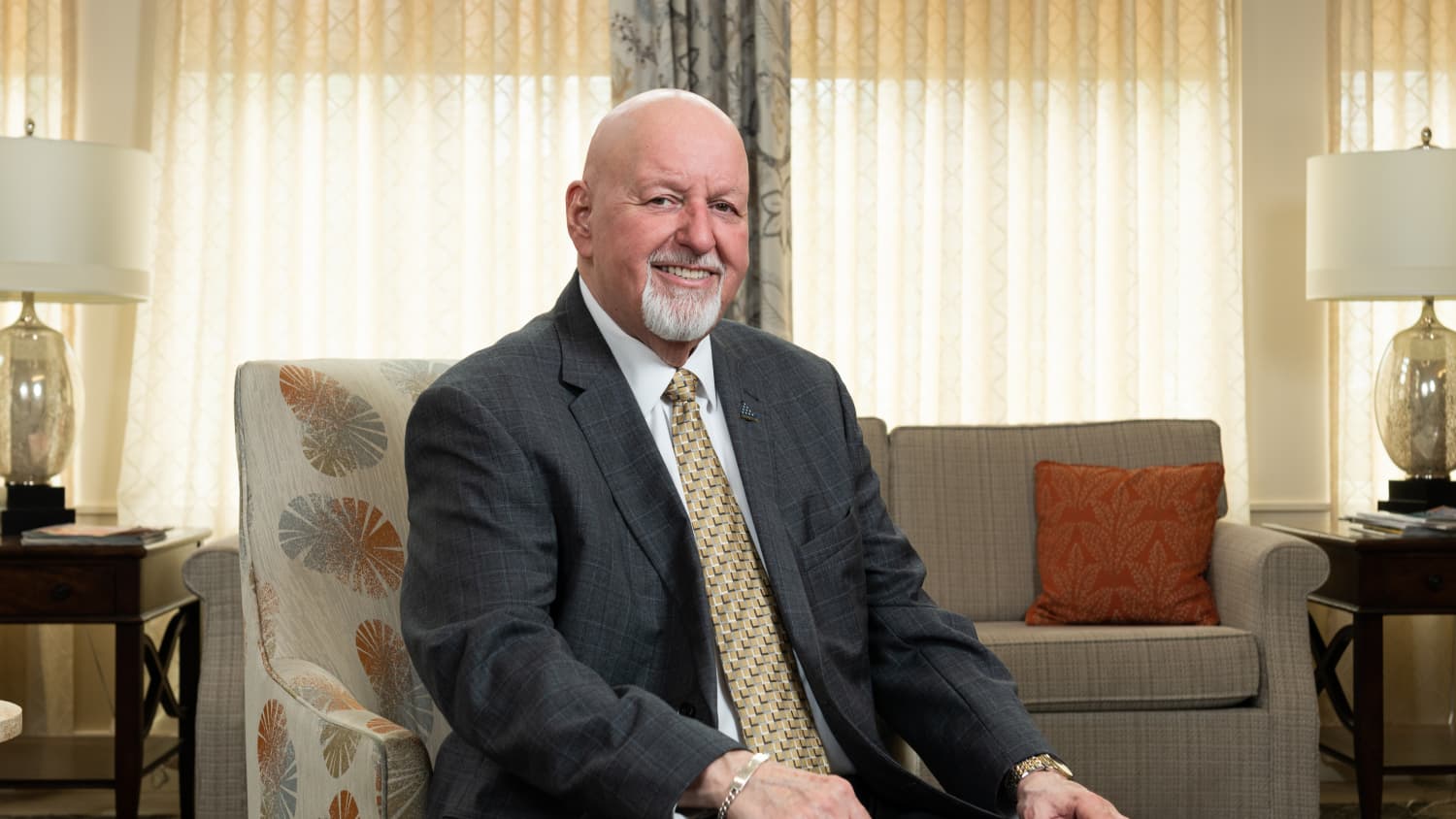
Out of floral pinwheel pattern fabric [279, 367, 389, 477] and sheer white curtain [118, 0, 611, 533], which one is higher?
sheer white curtain [118, 0, 611, 533]

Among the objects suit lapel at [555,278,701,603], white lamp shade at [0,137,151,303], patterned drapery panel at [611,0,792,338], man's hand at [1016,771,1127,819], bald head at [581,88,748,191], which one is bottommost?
man's hand at [1016,771,1127,819]

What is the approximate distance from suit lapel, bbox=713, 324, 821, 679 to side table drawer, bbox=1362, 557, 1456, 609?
6.68 ft

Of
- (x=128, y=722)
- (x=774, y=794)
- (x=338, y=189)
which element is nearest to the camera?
(x=774, y=794)

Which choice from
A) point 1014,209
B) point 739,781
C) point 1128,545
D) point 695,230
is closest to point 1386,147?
point 1014,209

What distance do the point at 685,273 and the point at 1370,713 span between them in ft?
7.41

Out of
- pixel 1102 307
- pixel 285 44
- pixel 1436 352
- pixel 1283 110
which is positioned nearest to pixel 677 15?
pixel 285 44

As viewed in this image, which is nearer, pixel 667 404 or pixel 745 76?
Answer: pixel 667 404

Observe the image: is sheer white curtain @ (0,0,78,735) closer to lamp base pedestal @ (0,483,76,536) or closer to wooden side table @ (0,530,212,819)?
lamp base pedestal @ (0,483,76,536)

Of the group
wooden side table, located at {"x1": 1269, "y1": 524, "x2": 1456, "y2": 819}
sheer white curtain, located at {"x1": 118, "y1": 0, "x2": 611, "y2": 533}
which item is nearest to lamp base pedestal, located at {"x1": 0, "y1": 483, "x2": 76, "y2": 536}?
sheer white curtain, located at {"x1": 118, "y1": 0, "x2": 611, "y2": 533}

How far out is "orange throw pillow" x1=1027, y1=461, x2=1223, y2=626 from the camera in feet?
10.1

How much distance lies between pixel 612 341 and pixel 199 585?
56.5 inches

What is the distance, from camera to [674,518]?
4.94 ft

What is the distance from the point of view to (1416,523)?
3.19m

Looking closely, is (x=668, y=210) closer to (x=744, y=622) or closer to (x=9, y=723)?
(x=744, y=622)
